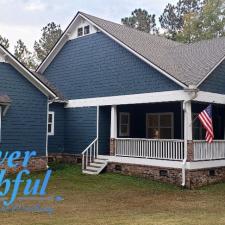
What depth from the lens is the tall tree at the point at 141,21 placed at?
66.9m

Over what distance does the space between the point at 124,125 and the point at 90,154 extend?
2.91 m

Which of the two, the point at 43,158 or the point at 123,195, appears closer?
the point at 123,195

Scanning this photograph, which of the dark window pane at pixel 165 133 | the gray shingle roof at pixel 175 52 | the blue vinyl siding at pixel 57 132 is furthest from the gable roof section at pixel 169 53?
the blue vinyl siding at pixel 57 132

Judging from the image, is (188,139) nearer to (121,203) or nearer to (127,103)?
(127,103)

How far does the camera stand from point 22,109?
66.2ft

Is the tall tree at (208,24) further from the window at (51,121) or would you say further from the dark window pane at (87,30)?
the window at (51,121)

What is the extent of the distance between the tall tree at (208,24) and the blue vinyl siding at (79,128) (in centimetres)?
2482

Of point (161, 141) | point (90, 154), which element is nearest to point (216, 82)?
point (161, 141)

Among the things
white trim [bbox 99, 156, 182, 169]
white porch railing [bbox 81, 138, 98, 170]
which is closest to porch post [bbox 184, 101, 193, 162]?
white trim [bbox 99, 156, 182, 169]

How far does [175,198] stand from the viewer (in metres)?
15.1

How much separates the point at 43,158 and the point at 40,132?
136 centimetres

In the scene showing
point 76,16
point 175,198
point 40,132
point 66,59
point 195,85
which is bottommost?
point 175,198

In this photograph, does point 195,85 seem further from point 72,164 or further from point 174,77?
point 72,164

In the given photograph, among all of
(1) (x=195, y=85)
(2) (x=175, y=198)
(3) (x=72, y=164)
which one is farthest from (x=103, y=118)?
(2) (x=175, y=198)
